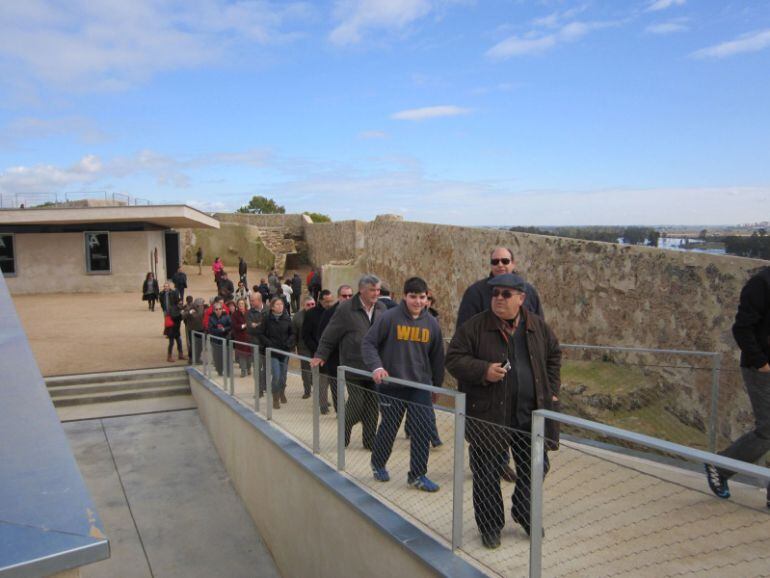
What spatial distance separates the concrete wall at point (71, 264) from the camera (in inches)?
893

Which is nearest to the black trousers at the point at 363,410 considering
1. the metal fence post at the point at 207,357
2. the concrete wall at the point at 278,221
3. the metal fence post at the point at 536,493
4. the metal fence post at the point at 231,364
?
the metal fence post at the point at 536,493

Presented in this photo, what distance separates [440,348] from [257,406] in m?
3.62

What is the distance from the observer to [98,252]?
23203 mm

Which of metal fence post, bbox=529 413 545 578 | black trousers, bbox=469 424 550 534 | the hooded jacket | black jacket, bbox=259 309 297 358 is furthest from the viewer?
black jacket, bbox=259 309 297 358

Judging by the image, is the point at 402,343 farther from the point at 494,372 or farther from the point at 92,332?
the point at 92,332

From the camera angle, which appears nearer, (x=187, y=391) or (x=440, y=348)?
(x=440, y=348)

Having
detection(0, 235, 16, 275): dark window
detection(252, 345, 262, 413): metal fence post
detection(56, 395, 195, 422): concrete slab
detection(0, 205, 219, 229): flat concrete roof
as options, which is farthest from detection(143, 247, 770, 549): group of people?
detection(0, 235, 16, 275): dark window

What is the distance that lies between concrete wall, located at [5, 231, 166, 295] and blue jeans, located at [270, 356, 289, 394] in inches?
725

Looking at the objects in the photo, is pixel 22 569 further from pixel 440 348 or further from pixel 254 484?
pixel 254 484

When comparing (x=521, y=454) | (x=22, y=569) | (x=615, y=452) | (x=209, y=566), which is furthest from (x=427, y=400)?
(x=209, y=566)

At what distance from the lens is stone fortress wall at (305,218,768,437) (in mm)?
5656

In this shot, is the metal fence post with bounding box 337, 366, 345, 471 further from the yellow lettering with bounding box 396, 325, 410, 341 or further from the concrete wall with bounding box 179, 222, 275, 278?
the concrete wall with bounding box 179, 222, 275, 278

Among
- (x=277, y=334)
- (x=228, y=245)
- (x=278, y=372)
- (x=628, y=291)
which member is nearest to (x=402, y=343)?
(x=278, y=372)

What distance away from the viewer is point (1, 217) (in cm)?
2031
